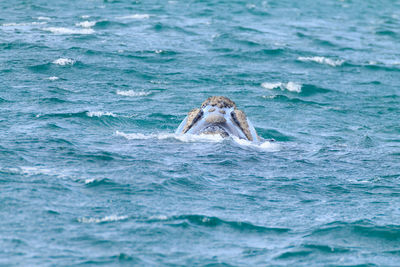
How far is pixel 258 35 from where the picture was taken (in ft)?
149

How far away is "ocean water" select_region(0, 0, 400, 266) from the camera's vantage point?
45.1 feet

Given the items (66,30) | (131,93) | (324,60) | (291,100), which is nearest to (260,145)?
(131,93)

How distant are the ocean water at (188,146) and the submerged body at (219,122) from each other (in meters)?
0.59

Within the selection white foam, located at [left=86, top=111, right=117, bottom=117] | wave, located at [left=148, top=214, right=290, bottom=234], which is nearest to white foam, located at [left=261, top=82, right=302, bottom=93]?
white foam, located at [left=86, top=111, right=117, bottom=117]

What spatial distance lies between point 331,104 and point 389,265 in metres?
18.7

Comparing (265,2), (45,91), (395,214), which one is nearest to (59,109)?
(45,91)

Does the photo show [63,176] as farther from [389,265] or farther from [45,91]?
[45,91]

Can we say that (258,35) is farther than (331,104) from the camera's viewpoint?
Yes

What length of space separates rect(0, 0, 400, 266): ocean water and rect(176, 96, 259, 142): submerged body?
23.2 inches

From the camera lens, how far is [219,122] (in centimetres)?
2188

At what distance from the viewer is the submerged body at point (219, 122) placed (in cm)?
2177

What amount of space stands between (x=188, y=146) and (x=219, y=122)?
5.30ft

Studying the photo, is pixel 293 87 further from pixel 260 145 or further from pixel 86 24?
pixel 86 24

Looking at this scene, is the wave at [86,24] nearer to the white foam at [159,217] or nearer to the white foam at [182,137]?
the white foam at [182,137]
